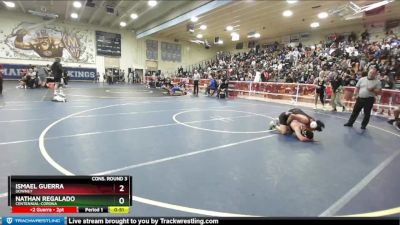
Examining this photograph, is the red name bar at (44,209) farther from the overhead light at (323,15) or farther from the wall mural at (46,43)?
the wall mural at (46,43)

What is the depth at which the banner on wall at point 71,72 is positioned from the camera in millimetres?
21828

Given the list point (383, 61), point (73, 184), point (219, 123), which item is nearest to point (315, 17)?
point (383, 61)

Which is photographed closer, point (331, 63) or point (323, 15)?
point (331, 63)

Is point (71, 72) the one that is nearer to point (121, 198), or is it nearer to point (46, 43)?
point (46, 43)

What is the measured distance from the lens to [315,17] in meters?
17.1

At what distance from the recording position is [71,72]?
24516mm

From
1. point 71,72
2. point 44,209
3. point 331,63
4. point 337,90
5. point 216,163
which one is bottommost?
point 216,163

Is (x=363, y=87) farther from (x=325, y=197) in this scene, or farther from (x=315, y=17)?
(x=315, y=17)

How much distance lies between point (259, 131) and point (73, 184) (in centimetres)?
463
